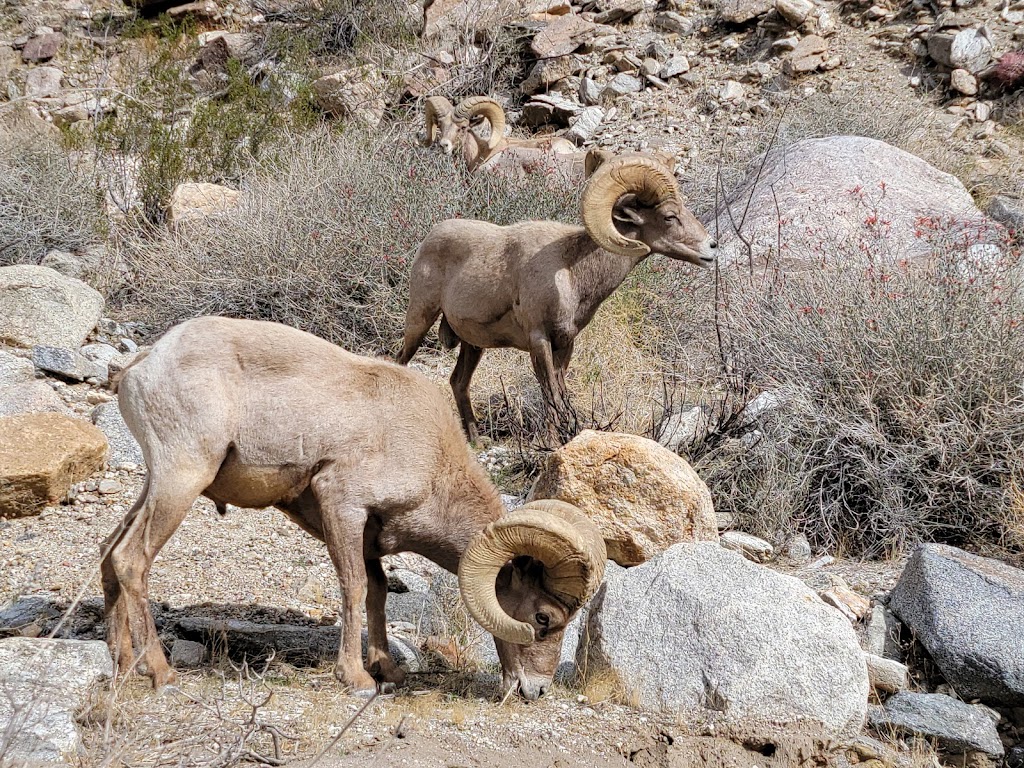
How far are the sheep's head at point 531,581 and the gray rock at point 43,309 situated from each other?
650cm

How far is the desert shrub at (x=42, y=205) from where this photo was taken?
12.8 meters

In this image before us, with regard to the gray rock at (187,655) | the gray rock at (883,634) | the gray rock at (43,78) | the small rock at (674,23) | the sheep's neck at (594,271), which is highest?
the sheep's neck at (594,271)

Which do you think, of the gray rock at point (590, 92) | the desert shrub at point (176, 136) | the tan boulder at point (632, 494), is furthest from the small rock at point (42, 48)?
the tan boulder at point (632, 494)

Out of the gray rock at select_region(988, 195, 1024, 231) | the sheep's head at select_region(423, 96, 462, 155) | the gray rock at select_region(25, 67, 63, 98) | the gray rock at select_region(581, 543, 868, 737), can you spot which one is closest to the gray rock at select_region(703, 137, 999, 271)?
Result: the gray rock at select_region(988, 195, 1024, 231)

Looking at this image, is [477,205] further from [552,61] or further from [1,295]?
[552,61]

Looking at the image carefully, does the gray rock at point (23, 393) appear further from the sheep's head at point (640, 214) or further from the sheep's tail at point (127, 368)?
the sheep's head at point (640, 214)

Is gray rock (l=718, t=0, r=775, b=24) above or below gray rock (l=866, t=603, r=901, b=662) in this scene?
above

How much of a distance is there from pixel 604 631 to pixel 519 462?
2947 mm

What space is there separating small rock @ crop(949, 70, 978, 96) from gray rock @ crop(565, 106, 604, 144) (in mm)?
5545

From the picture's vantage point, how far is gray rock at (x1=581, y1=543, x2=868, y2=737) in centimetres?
523


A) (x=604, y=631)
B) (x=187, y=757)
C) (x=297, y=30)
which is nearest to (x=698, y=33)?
(x=297, y=30)

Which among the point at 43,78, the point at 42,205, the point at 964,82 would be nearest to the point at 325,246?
the point at 42,205

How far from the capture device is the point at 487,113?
15492 millimetres

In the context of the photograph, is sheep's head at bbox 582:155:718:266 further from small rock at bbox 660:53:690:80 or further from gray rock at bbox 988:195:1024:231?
small rock at bbox 660:53:690:80
